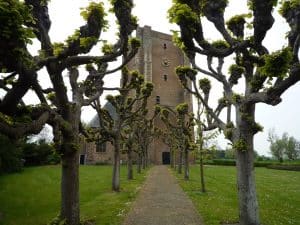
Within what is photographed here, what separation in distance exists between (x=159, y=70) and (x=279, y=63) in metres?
51.1

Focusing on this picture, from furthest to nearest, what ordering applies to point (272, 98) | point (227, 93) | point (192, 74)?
point (192, 74), point (227, 93), point (272, 98)

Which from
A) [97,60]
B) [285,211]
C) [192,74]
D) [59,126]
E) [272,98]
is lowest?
[285,211]

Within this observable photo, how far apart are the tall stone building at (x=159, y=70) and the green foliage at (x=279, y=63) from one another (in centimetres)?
4624

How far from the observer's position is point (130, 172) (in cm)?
2297

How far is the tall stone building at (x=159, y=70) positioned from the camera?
55.1 metres

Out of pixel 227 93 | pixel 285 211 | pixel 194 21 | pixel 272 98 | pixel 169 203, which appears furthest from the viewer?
pixel 169 203

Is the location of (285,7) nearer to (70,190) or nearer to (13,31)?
(13,31)

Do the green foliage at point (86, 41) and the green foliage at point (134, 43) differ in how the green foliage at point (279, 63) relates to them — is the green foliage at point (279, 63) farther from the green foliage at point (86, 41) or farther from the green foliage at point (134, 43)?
the green foliage at point (134, 43)

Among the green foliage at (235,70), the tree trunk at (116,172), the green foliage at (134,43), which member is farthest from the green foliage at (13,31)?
the tree trunk at (116,172)

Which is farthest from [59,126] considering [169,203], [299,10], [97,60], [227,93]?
[299,10]

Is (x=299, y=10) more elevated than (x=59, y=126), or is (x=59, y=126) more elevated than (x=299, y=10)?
(x=299, y=10)

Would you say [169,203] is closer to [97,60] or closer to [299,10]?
[97,60]

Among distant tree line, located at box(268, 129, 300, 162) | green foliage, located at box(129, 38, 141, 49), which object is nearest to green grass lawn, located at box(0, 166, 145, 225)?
green foliage, located at box(129, 38, 141, 49)

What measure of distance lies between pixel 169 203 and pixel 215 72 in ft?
19.8
